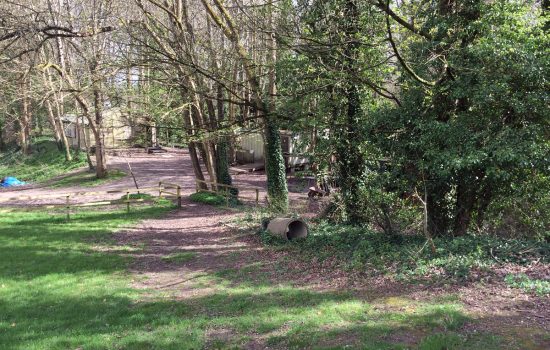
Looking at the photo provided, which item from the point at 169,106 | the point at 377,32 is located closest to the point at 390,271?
the point at 377,32

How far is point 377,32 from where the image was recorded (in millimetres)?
10148

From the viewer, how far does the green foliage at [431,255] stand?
683 cm

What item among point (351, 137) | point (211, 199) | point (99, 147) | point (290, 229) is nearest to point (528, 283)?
point (351, 137)

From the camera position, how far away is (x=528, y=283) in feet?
19.8

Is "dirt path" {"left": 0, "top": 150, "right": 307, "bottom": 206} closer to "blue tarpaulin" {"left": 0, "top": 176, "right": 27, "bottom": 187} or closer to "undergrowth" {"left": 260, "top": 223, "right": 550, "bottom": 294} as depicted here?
"blue tarpaulin" {"left": 0, "top": 176, "right": 27, "bottom": 187}

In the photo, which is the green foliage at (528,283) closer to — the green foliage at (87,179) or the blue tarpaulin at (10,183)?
the green foliage at (87,179)

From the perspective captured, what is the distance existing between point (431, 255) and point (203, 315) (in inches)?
145

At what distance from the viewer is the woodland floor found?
16.5 feet

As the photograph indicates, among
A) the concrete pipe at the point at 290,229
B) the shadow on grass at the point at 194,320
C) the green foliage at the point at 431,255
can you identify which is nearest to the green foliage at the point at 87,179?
the concrete pipe at the point at 290,229

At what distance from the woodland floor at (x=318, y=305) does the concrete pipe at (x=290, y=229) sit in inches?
21.0

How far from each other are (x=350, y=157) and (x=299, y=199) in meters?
9.08

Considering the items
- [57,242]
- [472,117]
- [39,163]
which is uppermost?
[472,117]

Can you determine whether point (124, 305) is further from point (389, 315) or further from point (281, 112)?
point (281, 112)

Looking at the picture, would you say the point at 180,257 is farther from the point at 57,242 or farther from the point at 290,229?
the point at 57,242
